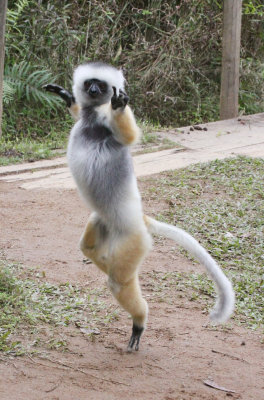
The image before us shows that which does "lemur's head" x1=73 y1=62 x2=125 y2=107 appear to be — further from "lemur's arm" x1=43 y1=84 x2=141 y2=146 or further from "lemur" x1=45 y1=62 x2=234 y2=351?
"lemur's arm" x1=43 y1=84 x2=141 y2=146

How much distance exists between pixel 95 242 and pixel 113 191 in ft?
1.30

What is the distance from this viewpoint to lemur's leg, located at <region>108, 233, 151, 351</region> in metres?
3.85

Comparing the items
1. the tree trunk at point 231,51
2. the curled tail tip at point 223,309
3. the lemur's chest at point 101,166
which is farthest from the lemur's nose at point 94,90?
the tree trunk at point 231,51

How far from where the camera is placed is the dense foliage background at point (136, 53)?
31.5 feet

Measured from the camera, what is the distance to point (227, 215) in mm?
6680

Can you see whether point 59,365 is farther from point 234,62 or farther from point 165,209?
point 234,62

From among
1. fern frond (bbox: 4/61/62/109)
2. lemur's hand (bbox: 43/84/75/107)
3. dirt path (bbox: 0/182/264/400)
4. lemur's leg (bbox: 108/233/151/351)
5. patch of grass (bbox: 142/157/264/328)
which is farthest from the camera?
fern frond (bbox: 4/61/62/109)

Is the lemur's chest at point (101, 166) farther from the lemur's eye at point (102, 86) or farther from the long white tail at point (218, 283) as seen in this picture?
the long white tail at point (218, 283)

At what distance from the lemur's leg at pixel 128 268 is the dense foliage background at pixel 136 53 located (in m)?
5.61

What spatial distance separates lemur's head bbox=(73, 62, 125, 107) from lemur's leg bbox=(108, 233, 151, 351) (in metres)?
0.92

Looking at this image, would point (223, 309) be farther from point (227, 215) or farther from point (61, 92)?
point (227, 215)

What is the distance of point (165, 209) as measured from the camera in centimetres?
677

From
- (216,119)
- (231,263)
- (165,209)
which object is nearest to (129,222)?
(231,263)

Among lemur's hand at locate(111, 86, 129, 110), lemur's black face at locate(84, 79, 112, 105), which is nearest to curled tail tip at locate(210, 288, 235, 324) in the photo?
lemur's hand at locate(111, 86, 129, 110)
